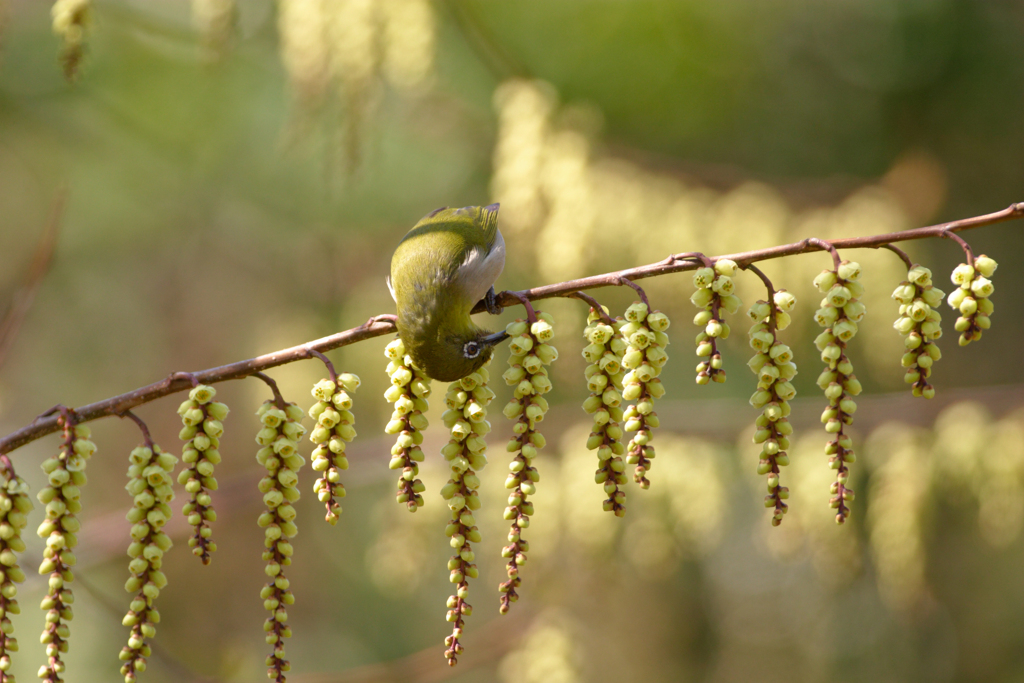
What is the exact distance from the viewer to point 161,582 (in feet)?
7.28

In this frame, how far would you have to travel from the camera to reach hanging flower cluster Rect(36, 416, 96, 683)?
84.0 inches

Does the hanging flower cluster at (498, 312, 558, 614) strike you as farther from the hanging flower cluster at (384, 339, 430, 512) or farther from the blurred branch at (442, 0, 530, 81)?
the blurred branch at (442, 0, 530, 81)

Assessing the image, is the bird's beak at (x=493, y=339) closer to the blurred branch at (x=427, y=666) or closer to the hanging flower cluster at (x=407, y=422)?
the hanging flower cluster at (x=407, y=422)

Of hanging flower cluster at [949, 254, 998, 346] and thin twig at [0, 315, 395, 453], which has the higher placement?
thin twig at [0, 315, 395, 453]

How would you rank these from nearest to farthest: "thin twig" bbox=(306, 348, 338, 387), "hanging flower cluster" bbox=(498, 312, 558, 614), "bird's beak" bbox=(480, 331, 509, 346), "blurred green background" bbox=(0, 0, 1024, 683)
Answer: "hanging flower cluster" bbox=(498, 312, 558, 614)
"thin twig" bbox=(306, 348, 338, 387)
"bird's beak" bbox=(480, 331, 509, 346)
"blurred green background" bbox=(0, 0, 1024, 683)

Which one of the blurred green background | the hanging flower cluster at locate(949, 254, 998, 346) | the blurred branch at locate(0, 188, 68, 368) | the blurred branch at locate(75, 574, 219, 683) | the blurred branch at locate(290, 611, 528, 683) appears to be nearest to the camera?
the hanging flower cluster at locate(949, 254, 998, 346)

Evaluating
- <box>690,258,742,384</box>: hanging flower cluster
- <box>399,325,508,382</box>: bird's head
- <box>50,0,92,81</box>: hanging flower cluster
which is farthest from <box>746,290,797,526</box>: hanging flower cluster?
<box>50,0,92,81</box>: hanging flower cluster

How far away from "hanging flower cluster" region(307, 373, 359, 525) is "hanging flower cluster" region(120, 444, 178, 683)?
1.22 ft

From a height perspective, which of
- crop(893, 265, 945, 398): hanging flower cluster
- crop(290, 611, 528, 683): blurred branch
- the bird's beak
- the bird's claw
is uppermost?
the bird's claw

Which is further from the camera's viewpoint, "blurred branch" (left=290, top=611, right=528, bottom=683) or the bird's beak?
"blurred branch" (left=290, top=611, right=528, bottom=683)

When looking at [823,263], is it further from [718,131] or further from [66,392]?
[66,392]

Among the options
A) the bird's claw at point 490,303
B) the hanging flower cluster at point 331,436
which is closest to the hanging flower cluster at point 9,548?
the hanging flower cluster at point 331,436

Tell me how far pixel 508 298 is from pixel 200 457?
938 millimetres

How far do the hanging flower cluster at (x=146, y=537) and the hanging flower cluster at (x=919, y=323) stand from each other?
1.84 metres
